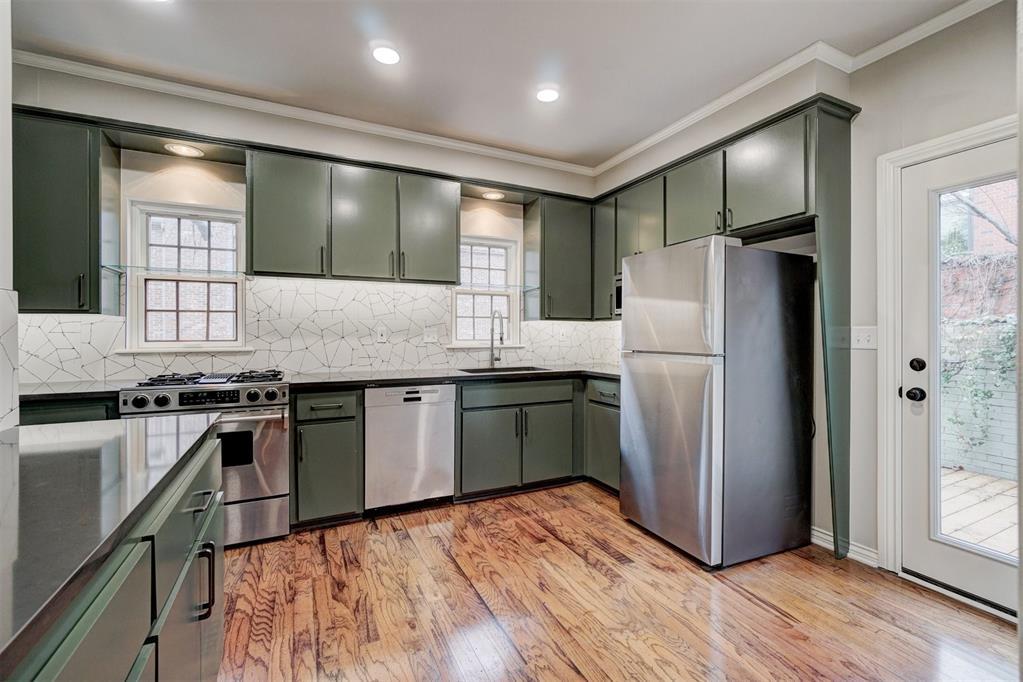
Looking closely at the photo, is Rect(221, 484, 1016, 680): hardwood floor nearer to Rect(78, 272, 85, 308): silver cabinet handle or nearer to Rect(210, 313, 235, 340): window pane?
Rect(210, 313, 235, 340): window pane

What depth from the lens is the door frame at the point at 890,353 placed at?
2309 millimetres

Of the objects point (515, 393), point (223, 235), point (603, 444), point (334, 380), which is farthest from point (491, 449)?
point (223, 235)

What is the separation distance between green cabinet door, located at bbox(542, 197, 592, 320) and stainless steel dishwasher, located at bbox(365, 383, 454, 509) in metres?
1.30

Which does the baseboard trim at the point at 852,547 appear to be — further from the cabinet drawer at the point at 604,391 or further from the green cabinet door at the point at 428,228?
the green cabinet door at the point at 428,228

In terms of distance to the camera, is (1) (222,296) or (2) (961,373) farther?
(1) (222,296)

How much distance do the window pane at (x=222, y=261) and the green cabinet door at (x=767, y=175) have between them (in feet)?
11.0

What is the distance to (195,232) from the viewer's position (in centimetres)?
312

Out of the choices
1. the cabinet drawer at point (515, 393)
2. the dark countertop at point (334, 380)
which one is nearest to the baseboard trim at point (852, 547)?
the dark countertop at point (334, 380)

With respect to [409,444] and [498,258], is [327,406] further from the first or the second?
[498,258]

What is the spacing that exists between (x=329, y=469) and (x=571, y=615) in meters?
1.73

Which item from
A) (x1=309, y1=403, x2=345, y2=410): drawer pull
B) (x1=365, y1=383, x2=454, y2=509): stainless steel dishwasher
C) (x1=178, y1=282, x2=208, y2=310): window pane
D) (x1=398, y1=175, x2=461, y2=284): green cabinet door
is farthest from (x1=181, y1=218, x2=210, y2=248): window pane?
(x1=365, y1=383, x2=454, y2=509): stainless steel dishwasher

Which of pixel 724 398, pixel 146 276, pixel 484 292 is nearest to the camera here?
pixel 724 398

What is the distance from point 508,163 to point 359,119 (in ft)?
3.93

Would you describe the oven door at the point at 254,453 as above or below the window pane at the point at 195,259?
below
